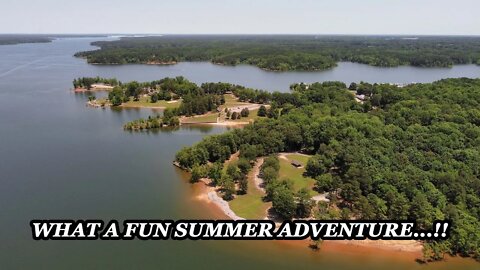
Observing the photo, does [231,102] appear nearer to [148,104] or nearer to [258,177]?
[148,104]

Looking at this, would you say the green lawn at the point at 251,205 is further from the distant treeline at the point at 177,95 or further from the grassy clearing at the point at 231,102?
the grassy clearing at the point at 231,102

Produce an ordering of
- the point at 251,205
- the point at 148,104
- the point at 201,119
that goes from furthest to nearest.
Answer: the point at 148,104 < the point at 201,119 < the point at 251,205

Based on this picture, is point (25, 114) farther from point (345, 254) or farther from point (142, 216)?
point (345, 254)

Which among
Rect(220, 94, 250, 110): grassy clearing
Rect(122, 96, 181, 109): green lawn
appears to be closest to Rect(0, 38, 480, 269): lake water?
Rect(122, 96, 181, 109): green lawn

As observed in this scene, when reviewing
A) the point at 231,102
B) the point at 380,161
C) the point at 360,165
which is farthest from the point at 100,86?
the point at 380,161

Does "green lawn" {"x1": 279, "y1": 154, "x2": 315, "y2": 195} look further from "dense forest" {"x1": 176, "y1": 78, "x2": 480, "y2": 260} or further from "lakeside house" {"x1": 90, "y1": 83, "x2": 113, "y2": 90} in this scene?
"lakeside house" {"x1": 90, "y1": 83, "x2": 113, "y2": 90}

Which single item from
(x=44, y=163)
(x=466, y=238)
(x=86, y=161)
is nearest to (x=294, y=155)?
(x=466, y=238)
